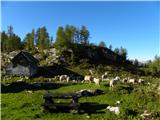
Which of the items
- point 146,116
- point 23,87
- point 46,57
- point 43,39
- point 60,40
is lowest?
point 146,116

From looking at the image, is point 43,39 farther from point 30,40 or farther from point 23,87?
point 23,87

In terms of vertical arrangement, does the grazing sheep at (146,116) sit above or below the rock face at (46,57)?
below

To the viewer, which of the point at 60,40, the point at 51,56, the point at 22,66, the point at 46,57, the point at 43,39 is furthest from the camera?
the point at 43,39

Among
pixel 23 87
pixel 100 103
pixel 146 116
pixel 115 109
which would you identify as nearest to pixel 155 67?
pixel 23 87

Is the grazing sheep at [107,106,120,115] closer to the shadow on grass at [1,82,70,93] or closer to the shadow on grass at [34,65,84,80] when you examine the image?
the shadow on grass at [1,82,70,93]

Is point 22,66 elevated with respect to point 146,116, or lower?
elevated

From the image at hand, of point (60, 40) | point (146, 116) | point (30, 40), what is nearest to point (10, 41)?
point (30, 40)

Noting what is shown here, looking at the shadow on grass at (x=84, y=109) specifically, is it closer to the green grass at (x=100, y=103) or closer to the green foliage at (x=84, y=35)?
the green grass at (x=100, y=103)

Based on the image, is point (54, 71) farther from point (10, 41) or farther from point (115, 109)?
point (115, 109)

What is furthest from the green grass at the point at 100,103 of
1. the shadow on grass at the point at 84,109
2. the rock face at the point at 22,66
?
the rock face at the point at 22,66

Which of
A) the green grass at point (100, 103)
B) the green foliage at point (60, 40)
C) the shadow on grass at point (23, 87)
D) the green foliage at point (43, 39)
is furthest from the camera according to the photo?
the green foliage at point (43, 39)

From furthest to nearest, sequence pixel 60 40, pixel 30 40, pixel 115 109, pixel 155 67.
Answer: pixel 30 40 < pixel 155 67 < pixel 60 40 < pixel 115 109

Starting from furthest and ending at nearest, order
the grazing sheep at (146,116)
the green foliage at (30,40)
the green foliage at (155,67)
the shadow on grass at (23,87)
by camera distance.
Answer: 1. the green foliage at (30,40)
2. the green foliage at (155,67)
3. the shadow on grass at (23,87)
4. the grazing sheep at (146,116)

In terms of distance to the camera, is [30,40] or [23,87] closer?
[23,87]
